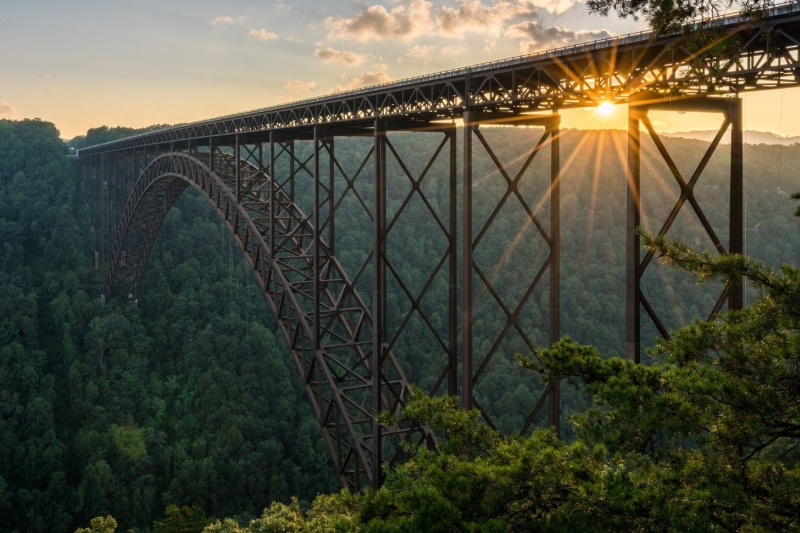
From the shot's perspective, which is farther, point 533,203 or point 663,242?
point 533,203

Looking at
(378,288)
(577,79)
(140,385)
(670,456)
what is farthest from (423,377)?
(670,456)

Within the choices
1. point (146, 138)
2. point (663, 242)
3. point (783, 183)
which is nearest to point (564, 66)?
point (663, 242)

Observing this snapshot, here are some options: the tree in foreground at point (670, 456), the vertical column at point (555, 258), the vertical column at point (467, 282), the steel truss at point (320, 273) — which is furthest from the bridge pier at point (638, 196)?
the steel truss at point (320, 273)

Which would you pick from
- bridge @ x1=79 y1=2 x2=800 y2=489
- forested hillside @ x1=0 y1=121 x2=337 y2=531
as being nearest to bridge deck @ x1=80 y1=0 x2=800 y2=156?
bridge @ x1=79 y1=2 x2=800 y2=489

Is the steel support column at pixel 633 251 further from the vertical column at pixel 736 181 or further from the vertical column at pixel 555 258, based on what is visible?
the vertical column at pixel 555 258

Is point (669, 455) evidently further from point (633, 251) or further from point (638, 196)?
point (638, 196)

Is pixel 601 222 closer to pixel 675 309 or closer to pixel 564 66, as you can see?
pixel 675 309
